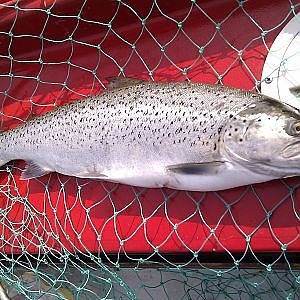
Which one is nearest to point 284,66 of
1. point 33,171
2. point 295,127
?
point 295,127

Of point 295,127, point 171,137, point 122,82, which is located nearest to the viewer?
point 295,127

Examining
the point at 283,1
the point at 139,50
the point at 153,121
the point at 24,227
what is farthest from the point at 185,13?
the point at 24,227

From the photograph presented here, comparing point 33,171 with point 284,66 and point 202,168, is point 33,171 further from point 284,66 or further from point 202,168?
point 284,66

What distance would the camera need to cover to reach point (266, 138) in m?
1.17

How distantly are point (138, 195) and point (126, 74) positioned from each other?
418mm

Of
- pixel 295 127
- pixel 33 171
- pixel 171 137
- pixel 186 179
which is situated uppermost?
pixel 295 127

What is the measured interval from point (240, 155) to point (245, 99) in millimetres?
153

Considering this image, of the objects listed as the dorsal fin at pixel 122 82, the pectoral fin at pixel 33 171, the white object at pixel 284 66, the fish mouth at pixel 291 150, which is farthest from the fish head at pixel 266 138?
the pectoral fin at pixel 33 171

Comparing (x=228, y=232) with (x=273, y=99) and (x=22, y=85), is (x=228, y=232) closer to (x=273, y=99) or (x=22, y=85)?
(x=273, y=99)

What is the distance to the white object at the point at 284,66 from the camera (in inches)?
51.6

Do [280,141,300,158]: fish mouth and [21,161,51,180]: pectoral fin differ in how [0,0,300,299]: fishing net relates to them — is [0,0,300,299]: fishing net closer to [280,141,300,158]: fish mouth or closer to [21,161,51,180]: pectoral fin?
[21,161,51,180]: pectoral fin

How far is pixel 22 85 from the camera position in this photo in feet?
6.04

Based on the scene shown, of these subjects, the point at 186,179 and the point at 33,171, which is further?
the point at 33,171

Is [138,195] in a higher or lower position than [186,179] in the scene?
lower
